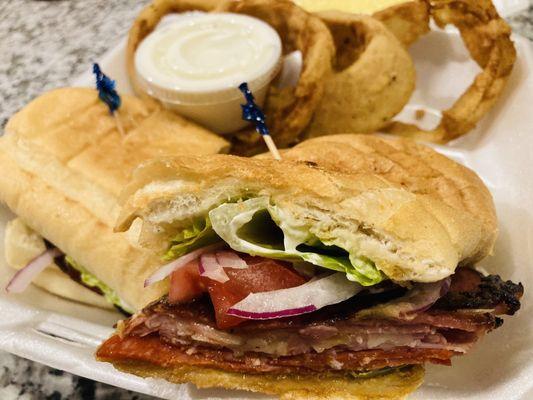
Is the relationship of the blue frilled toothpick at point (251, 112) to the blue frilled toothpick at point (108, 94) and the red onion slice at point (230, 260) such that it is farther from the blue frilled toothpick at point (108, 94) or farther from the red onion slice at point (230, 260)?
the red onion slice at point (230, 260)

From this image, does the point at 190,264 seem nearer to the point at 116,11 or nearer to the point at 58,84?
the point at 58,84

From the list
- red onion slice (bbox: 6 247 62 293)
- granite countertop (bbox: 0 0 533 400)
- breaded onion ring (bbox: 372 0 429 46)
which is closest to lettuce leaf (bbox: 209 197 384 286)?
red onion slice (bbox: 6 247 62 293)

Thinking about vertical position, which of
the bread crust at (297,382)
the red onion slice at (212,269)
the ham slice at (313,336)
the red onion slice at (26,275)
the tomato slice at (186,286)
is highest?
the red onion slice at (212,269)

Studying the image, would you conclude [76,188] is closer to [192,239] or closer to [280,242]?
[192,239]

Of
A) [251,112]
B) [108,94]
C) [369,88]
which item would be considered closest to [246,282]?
[251,112]

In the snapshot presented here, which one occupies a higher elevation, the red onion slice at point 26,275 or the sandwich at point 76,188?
the sandwich at point 76,188

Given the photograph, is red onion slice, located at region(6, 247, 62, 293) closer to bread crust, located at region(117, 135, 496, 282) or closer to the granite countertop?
bread crust, located at region(117, 135, 496, 282)

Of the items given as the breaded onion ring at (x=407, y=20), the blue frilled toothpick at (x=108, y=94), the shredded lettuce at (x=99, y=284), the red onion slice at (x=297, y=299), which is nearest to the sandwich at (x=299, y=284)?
the red onion slice at (x=297, y=299)
